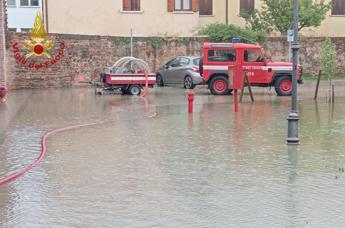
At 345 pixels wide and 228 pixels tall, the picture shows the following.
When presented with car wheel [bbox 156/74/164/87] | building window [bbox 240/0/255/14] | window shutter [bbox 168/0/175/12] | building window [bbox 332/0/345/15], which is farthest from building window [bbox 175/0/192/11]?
building window [bbox 332/0/345/15]

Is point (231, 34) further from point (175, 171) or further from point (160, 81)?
point (175, 171)

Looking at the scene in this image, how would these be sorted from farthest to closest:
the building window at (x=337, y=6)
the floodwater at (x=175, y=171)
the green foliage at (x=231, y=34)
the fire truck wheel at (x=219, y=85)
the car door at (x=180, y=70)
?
1. the building window at (x=337, y=6)
2. the green foliage at (x=231, y=34)
3. the car door at (x=180, y=70)
4. the fire truck wheel at (x=219, y=85)
5. the floodwater at (x=175, y=171)

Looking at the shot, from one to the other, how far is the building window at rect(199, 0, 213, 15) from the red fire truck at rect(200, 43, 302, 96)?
19.0 metres

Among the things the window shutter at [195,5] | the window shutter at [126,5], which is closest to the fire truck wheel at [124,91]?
the window shutter at [126,5]

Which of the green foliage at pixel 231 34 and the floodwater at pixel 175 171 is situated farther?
the green foliage at pixel 231 34

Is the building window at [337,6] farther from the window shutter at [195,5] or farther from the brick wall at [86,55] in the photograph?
the brick wall at [86,55]

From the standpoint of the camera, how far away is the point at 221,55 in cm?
2695

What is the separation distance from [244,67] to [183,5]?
15865 mm

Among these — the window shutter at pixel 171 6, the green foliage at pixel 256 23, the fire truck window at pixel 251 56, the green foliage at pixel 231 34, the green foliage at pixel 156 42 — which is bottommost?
the fire truck window at pixel 251 56

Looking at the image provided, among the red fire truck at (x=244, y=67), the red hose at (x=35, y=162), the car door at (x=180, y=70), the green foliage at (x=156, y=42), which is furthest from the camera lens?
the green foliage at (x=156, y=42)

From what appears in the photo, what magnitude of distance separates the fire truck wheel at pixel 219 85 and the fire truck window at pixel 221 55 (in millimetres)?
722

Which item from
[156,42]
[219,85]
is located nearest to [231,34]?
[156,42]

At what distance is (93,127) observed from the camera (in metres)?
15.6

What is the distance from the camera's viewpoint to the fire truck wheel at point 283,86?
1046 inches
